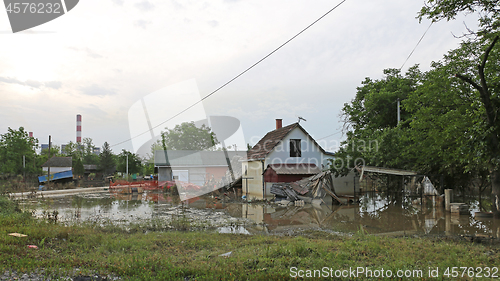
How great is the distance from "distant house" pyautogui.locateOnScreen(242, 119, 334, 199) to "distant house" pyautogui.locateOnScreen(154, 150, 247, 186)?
11535 millimetres

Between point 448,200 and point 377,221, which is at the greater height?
point 448,200

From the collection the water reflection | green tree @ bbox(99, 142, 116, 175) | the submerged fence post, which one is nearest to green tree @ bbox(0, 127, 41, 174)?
green tree @ bbox(99, 142, 116, 175)

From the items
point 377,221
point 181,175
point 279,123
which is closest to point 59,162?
point 181,175

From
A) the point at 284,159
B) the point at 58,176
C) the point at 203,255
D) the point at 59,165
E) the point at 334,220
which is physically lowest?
Result: the point at 334,220

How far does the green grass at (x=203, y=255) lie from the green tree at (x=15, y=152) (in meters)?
51.6

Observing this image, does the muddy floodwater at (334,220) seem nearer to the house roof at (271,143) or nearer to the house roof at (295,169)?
the house roof at (295,169)

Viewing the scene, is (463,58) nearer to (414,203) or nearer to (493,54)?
(493,54)

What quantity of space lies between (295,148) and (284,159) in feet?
5.05

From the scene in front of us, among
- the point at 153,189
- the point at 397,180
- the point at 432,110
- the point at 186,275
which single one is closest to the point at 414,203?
the point at 397,180

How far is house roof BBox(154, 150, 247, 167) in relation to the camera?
41.8 m

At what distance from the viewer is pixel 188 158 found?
43656mm

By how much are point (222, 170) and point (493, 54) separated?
34.3 metres

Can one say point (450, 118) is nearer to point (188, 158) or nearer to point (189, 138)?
point (188, 158)

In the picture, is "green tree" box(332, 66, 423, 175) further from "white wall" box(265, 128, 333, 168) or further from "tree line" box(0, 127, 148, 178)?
"tree line" box(0, 127, 148, 178)
